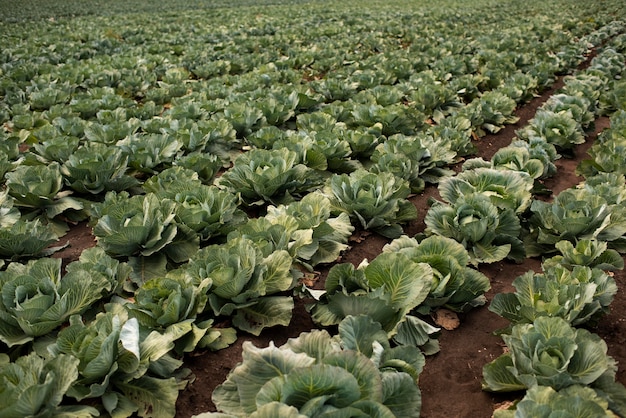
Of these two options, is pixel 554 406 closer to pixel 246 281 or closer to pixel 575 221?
pixel 246 281

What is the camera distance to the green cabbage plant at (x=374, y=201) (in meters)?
4.41

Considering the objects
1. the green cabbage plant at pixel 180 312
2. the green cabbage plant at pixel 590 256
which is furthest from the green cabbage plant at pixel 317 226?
the green cabbage plant at pixel 590 256

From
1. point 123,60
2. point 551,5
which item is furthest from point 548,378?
point 551,5

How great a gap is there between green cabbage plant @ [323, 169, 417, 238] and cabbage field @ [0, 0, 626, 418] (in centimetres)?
2

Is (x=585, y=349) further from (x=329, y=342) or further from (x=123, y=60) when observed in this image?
(x=123, y=60)

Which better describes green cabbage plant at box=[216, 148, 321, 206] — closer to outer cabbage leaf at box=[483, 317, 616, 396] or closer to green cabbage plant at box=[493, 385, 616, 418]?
outer cabbage leaf at box=[483, 317, 616, 396]

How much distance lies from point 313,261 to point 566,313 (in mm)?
1852

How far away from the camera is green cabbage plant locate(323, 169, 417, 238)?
4414 mm

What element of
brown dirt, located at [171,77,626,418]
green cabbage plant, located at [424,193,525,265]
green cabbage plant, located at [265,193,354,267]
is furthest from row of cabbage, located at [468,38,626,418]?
green cabbage plant, located at [265,193,354,267]

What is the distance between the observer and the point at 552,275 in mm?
3396

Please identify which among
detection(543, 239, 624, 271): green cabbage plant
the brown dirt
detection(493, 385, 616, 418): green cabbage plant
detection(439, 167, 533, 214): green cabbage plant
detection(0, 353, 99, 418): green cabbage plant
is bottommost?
the brown dirt

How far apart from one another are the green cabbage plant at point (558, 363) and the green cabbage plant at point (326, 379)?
0.53 metres

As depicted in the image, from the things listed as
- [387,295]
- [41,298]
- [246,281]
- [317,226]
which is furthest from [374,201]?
[41,298]

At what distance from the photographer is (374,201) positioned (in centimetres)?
438
